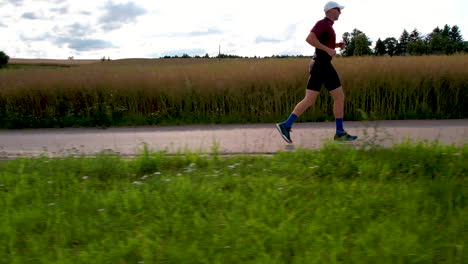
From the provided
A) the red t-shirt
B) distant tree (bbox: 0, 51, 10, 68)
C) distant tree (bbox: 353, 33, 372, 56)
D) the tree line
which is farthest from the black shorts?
distant tree (bbox: 0, 51, 10, 68)

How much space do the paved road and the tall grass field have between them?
79 cm

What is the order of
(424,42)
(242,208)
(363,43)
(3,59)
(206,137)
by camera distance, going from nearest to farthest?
1. (242,208)
2. (206,137)
3. (363,43)
4. (3,59)
5. (424,42)

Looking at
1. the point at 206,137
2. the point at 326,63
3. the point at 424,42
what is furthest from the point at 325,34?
the point at 424,42

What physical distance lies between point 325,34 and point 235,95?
365 centimetres

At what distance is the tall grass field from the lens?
9203 mm

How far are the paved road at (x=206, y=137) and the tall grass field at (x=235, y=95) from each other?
0.79 meters

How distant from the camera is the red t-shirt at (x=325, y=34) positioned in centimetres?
619

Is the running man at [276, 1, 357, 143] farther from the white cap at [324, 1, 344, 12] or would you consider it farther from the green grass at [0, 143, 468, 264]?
the green grass at [0, 143, 468, 264]

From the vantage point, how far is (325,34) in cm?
621

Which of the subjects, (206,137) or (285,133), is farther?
(206,137)

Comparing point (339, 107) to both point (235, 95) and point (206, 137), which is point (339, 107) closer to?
point (206, 137)

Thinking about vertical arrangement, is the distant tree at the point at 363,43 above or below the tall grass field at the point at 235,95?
above

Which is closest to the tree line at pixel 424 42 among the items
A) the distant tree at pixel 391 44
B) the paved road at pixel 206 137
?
the distant tree at pixel 391 44

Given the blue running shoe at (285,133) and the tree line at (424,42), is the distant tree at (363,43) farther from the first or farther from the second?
the tree line at (424,42)
